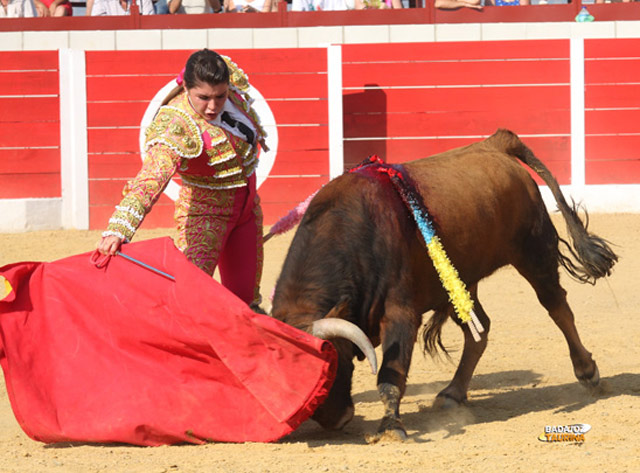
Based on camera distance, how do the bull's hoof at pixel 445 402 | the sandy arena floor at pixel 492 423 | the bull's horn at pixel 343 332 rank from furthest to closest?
the bull's hoof at pixel 445 402
the bull's horn at pixel 343 332
the sandy arena floor at pixel 492 423

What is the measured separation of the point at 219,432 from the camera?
3.11m

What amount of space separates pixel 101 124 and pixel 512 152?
4.97m

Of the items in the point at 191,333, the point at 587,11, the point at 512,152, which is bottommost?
the point at 191,333

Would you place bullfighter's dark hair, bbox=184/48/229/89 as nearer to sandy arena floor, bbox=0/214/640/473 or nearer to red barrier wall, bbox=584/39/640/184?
sandy arena floor, bbox=0/214/640/473

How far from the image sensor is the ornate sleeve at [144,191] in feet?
10.4

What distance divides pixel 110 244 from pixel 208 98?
588 mm

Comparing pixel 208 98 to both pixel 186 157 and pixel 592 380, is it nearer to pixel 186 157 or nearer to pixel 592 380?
pixel 186 157

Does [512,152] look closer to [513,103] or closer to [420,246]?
[420,246]

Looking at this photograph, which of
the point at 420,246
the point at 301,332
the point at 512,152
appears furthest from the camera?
the point at 512,152

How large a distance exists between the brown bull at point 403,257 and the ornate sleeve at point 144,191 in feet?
1.55

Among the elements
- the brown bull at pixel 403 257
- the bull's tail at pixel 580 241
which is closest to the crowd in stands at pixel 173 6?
the bull's tail at pixel 580 241

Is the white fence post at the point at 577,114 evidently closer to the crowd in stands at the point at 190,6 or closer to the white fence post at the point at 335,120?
the crowd in stands at the point at 190,6

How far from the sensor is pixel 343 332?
3.01m

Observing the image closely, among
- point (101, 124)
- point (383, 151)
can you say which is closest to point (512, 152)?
point (383, 151)
